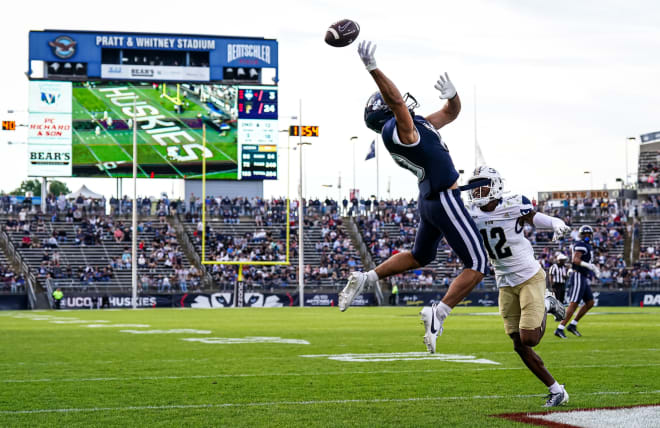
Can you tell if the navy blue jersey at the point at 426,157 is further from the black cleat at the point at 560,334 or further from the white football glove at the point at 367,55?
the black cleat at the point at 560,334

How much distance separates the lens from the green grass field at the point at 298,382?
7.67 metres

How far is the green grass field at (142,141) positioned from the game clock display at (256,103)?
1309mm

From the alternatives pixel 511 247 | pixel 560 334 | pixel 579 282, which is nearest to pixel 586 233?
pixel 579 282

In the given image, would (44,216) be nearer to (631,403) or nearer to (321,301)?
(321,301)

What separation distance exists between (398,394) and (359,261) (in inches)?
1482

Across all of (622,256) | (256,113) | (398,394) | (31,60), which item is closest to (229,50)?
(256,113)

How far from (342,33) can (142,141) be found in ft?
130

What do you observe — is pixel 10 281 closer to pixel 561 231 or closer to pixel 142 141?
pixel 142 141

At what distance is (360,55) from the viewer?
7.43 m

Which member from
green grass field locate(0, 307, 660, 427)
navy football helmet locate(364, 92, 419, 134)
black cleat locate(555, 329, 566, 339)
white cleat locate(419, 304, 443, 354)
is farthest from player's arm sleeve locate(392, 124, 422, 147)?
black cleat locate(555, 329, 566, 339)

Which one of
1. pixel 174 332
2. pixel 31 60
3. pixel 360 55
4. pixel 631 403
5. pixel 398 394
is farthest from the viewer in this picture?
pixel 31 60

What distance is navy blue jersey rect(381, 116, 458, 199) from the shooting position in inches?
305

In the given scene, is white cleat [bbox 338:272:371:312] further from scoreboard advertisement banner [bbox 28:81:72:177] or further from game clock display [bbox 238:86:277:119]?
game clock display [bbox 238:86:277:119]

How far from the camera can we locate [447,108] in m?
8.62
